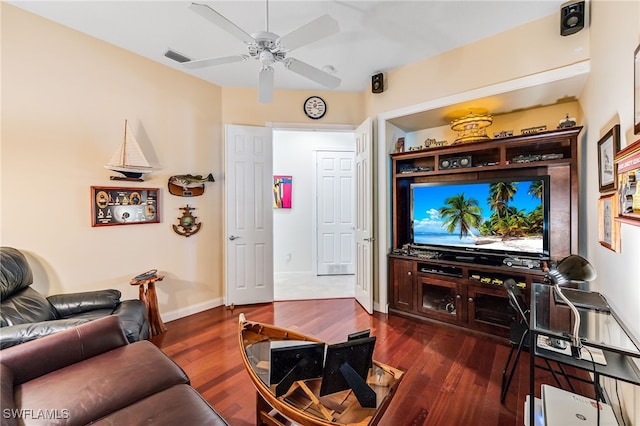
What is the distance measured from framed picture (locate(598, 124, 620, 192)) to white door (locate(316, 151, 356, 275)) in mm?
3712

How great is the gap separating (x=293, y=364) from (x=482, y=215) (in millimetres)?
2531

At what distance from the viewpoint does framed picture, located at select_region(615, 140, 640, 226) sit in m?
1.17

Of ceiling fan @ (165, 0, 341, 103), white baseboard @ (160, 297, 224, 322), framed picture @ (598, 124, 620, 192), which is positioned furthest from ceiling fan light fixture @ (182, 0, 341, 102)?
white baseboard @ (160, 297, 224, 322)

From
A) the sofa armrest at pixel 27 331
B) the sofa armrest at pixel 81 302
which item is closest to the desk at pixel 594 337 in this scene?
the sofa armrest at pixel 27 331

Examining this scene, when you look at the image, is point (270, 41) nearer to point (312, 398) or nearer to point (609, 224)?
point (312, 398)

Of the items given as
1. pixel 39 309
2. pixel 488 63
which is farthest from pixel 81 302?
pixel 488 63

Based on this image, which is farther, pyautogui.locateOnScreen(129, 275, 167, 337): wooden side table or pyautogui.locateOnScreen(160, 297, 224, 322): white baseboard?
pyautogui.locateOnScreen(160, 297, 224, 322): white baseboard

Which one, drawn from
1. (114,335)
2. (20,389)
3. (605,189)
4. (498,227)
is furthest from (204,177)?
(605,189)

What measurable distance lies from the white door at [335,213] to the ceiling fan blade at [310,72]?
2965mm

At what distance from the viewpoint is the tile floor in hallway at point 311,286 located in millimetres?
4145

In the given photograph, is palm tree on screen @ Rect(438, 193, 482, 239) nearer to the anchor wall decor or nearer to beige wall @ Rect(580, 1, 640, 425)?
beige wall @ Rect(580, 1, 640, 425)

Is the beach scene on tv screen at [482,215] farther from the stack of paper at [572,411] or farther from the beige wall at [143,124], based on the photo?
the stack of paper at [572,411]

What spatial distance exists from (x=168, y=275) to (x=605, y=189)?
13.2 ft

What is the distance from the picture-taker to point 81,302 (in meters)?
2.27
